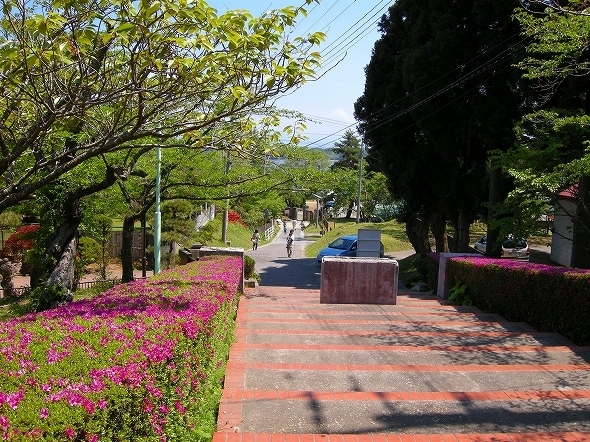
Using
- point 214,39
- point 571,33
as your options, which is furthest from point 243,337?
point 571,33

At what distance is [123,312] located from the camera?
4.57 m

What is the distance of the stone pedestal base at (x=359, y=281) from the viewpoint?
426 inches

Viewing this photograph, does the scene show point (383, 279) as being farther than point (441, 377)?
Yes

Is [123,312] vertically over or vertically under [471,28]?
under

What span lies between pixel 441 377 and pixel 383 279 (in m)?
5.17

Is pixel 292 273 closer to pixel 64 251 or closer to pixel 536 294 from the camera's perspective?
pixel 64 251

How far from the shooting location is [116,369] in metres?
3.03

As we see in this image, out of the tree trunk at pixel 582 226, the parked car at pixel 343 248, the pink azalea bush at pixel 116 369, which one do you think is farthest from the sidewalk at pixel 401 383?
the parked car at pixel 343 248

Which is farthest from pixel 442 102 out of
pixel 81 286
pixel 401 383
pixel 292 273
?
pixel 81 286

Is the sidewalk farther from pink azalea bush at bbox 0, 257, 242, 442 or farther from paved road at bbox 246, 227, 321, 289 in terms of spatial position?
paved road at bbox 246, 227, 321, 289

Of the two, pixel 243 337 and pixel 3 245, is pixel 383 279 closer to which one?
pixel 243 337

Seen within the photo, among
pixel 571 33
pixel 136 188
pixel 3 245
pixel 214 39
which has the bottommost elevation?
pixel 3 245

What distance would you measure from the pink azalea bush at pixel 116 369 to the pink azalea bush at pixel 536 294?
4872 millimetres

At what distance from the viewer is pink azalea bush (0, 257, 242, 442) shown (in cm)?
250
